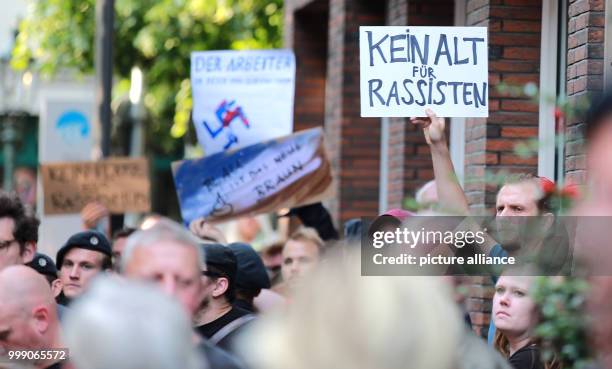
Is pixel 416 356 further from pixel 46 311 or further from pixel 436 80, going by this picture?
pixel 436 80

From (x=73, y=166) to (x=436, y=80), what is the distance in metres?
6.12

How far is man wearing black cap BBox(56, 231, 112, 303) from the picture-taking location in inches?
319

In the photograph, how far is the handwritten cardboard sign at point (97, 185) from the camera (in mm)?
12031

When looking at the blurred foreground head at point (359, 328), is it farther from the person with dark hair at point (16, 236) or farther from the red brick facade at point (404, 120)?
the person with dark hair at point (16, 236)

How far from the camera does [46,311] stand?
538 centimetres

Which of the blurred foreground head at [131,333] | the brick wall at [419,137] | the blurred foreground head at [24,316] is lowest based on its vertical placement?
the blurred foreground head at [24,316]

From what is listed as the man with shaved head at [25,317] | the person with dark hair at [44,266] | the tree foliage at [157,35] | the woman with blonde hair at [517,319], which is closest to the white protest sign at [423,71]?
the woman with blonde hair at [517,319]

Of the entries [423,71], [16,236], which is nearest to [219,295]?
[423,71]

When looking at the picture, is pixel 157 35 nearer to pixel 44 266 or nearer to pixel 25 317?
pixel 44 266

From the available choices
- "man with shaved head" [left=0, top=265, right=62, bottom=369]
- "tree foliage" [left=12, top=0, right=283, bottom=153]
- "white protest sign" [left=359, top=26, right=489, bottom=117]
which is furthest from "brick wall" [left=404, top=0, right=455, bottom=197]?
"tree foliage" [left=12, top=0, right=283, bottom=153]

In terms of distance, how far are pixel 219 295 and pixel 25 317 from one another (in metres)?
1.41

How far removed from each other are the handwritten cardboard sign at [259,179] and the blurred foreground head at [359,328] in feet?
22.0

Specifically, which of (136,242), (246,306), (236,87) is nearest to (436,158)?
(246,306)

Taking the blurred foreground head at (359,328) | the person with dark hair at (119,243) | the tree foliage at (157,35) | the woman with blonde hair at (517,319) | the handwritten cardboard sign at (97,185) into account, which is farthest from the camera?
the tree foliage at (157,35)
